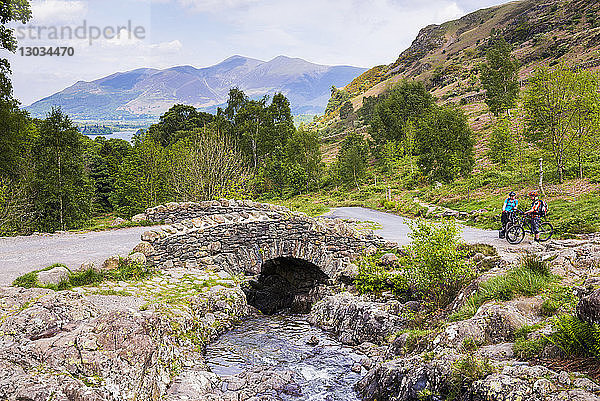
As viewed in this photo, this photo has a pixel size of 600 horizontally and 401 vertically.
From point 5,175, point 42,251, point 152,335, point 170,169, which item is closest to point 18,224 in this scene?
point 5,175

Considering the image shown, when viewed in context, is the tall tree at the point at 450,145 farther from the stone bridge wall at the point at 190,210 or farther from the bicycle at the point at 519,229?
the stone bridge wall at the point at 190,210

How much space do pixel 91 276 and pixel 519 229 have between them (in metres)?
14.5

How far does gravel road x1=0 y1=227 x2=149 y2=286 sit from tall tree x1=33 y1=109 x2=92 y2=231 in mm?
8587

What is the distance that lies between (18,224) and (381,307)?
72.0ft

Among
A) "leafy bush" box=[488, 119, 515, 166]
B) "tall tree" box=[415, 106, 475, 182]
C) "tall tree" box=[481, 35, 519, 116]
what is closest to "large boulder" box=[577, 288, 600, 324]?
"leafy bush" box=[488, 119, 515, 166]

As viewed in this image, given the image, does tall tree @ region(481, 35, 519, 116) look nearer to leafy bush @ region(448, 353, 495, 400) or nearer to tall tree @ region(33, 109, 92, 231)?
tall tree @ region(33, 109, 92, 231)

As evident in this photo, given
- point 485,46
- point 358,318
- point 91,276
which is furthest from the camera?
point 485,46

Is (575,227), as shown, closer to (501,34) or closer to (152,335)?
(152,335)

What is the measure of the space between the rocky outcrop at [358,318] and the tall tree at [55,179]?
63.8ft

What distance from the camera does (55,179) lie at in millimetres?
24547

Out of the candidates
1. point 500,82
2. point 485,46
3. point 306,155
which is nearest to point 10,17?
point 306,155

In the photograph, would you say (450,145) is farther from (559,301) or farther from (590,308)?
(590,308)

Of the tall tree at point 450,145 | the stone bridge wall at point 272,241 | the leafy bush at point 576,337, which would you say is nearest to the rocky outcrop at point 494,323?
the leafy bush at point 576,337

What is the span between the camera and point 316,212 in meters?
30.2
